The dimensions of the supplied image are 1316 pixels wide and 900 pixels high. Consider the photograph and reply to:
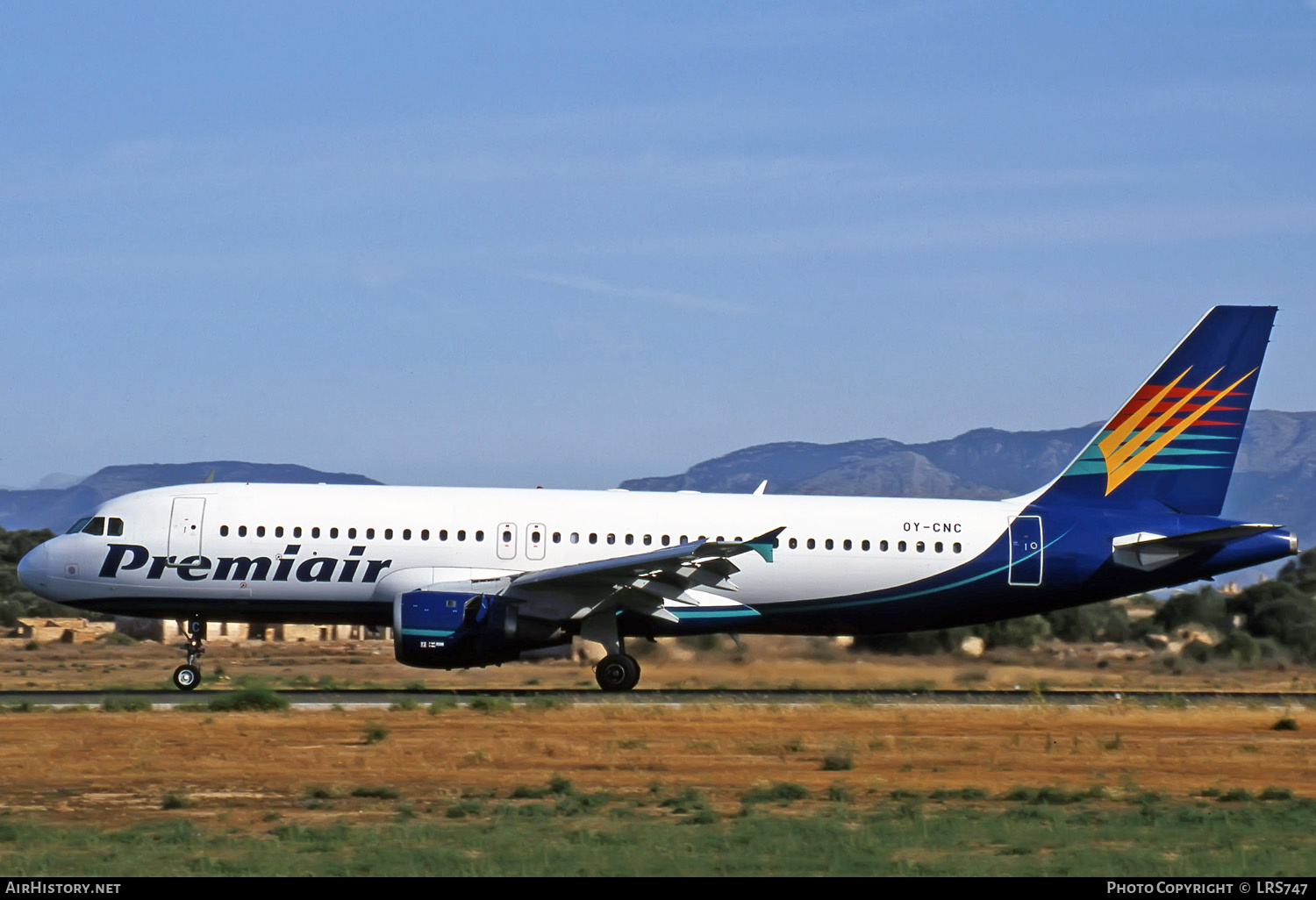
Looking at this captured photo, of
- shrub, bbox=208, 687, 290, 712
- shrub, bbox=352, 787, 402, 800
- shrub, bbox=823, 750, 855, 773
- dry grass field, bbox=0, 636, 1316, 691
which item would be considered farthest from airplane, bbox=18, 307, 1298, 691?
shrub, bbox=352, 787, 402, 800

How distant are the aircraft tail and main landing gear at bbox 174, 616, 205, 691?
49.8 ft

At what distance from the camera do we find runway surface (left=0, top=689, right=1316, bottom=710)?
2445 cm

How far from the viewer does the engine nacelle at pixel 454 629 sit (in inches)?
987

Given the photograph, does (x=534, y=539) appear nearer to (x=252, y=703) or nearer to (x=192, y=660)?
(x=252, y=703)

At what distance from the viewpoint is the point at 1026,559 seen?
91.4 ft

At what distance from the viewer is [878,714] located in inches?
935

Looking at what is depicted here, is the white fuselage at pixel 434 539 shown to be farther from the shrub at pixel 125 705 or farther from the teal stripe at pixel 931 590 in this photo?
the shrub at pixel 125 705

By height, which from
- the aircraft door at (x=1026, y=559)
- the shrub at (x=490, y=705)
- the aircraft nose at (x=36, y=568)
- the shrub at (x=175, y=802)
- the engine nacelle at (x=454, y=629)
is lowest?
the shrub at (x=175, y=802)

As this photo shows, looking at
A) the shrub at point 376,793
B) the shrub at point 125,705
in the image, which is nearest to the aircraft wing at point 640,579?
the shrub at point 125,705

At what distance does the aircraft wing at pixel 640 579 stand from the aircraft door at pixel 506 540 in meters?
0.50

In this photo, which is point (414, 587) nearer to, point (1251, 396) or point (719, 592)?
point (719, 592)

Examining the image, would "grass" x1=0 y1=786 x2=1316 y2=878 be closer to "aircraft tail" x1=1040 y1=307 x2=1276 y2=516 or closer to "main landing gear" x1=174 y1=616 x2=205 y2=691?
"main landing gear" x1=174 y1=616 x2=205 y2=691

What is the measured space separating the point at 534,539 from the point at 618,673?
2680mm
